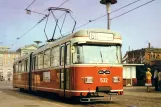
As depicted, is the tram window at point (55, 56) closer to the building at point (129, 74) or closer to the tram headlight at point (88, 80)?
the tram headlight at point (88, 80)

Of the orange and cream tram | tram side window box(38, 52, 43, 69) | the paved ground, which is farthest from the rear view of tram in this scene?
tram side window box(38, 52, 43, 69)

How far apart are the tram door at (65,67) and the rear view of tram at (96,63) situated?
2.24 ft

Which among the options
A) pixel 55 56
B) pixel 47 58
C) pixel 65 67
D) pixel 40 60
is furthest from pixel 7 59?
pixel 65 67

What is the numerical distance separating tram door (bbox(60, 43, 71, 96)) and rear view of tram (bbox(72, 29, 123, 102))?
684mm

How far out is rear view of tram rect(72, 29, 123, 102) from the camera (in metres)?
16.7

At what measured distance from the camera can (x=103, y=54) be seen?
56.7 ft

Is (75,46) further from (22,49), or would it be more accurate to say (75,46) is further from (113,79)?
(22,49)

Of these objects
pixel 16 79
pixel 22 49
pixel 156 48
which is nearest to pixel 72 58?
pixel 16 79

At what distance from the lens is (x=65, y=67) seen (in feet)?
58.3

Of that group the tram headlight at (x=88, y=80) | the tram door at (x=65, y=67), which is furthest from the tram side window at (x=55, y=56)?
the tram headlight at (x=88, y=80)

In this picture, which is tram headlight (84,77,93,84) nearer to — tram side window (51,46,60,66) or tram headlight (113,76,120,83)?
tram headlight (113,76,120,83)

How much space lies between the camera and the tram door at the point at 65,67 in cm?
1748

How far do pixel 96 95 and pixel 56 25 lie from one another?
7.04 meters

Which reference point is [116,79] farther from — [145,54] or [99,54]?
[145,54]
